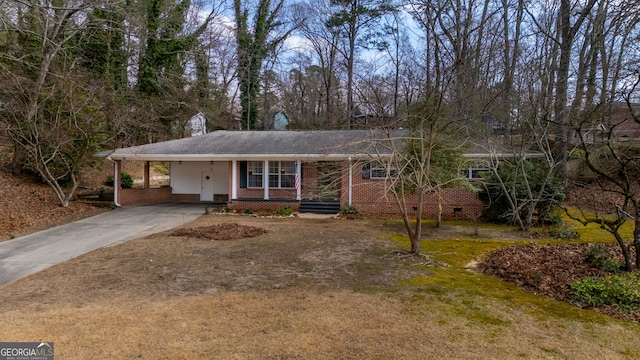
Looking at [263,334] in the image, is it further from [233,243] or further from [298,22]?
[298,22]

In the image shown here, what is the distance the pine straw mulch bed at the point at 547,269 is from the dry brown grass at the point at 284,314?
351mm

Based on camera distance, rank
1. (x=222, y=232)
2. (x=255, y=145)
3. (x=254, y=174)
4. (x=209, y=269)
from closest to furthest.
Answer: (x=209, y=269) → (x=222, y=232) → (x=254, y=174) → (x=255, y=145)

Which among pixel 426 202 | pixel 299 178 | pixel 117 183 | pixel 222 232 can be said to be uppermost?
pixel 299 178

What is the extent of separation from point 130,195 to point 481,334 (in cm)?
1694

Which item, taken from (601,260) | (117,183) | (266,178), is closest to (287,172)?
(266,178)

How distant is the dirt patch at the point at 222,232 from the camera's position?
9.96 m

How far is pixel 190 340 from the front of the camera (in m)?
4.05

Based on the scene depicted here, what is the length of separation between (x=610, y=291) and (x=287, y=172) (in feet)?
41.2

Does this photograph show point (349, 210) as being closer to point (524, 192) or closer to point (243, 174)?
point (243, 174)

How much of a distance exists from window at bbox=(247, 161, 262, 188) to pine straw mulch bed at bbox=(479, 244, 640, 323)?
10.9 metres

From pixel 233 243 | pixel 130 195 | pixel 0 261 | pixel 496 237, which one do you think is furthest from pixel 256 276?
pixel 130 195

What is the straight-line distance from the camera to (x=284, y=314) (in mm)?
4785

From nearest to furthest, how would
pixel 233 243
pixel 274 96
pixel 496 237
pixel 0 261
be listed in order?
pixel 0 261, pixel 233 243, pixel 496 237, pixel 274 96

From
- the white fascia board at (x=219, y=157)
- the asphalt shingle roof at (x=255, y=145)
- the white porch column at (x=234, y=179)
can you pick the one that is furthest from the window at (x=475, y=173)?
the white porch column at (x=234, y=179)
